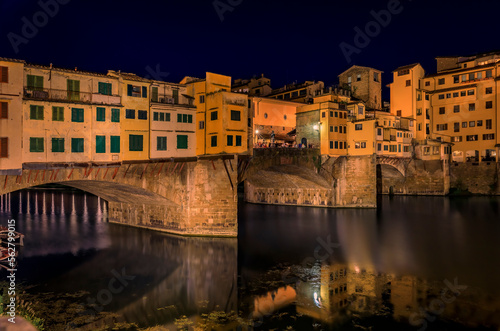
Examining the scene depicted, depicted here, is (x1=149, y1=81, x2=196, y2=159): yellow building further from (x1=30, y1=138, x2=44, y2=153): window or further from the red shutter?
the red shutter

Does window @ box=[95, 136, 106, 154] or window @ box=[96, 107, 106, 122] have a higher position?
window @ box=[96, 107, 106, 122]

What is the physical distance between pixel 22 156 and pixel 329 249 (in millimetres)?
23648

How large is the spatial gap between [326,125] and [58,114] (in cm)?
3361

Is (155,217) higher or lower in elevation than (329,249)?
higher

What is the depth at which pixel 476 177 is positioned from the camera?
199 feet

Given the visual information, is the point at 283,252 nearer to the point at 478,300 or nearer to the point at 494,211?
the point at 478,300

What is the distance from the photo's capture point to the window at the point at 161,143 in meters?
28.9

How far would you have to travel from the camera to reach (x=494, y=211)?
45.6 m

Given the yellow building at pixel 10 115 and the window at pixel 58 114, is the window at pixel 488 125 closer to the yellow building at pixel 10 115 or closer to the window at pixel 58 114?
the window at pixel 58 114

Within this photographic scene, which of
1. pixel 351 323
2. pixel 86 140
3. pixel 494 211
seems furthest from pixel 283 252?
pixel 494 211

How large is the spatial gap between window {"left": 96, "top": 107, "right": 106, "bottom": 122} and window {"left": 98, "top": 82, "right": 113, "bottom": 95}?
134cm

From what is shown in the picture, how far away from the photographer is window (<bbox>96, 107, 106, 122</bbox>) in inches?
1000

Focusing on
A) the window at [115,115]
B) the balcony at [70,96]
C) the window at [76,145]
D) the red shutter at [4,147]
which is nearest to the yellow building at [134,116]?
the window at [115,115]

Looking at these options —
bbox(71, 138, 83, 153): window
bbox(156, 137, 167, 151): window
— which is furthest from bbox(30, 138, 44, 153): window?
bbox(156, 137, 167, 151): window
